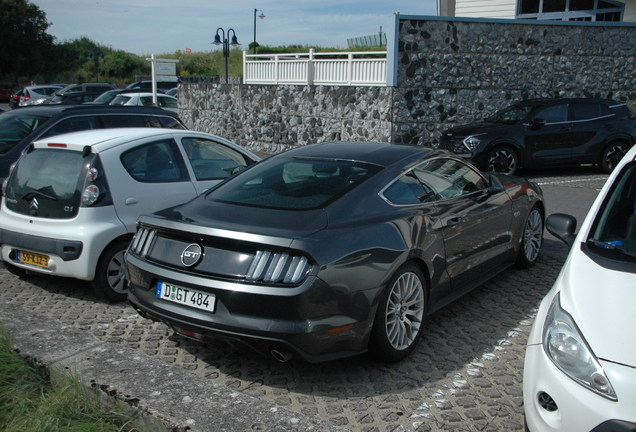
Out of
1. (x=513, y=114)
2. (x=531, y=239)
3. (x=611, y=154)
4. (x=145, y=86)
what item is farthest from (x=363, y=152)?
(x=145, y=86)

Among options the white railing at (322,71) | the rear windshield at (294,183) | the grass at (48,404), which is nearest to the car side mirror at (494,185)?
the rear windshield at (294,183)

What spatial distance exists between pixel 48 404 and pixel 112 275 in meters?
2.03

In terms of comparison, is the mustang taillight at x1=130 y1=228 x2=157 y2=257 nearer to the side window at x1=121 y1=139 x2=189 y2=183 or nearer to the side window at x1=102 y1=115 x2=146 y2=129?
the side window at x1=121 y1=139 x2=189 y2=183

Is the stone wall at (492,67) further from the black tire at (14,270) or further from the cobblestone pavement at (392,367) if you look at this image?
the black tire at (14,270)

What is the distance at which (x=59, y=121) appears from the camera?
854 cm

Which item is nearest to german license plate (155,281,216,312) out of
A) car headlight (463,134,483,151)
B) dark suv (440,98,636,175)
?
dark suv (440,98,636,175)

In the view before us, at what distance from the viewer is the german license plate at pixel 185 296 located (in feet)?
12.3

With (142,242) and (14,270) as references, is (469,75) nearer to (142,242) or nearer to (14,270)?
(14,270)

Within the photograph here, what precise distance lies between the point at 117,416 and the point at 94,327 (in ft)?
5.29

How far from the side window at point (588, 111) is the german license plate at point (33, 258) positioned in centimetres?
1137

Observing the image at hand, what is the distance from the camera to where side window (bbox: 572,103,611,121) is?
13.2 meters

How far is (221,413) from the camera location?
3.41 metres

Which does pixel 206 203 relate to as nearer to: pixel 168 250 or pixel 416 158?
pixel 168 250

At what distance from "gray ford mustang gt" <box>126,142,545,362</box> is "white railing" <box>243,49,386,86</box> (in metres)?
9.70
